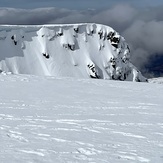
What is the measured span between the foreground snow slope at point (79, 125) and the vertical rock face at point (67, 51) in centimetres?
9536

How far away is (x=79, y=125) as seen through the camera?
26.0ft

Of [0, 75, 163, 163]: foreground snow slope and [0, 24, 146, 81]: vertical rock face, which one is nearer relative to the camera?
[0, 75, 163, 163]: foreground snow slope

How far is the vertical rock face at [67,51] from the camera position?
116 m

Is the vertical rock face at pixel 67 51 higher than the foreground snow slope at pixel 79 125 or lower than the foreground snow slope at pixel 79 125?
lower

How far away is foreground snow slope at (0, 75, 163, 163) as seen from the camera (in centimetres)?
571

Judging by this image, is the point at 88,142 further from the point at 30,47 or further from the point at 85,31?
the point at 85,31

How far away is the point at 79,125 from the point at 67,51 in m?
121

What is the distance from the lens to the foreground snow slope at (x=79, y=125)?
5.71m

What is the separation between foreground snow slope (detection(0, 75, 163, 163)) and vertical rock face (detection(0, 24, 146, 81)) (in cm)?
9536

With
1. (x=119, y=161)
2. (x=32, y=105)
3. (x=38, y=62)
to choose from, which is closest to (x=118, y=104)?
(x=32, y=105)

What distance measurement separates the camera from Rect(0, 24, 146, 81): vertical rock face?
11556 centimetres

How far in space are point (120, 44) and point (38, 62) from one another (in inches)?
1453

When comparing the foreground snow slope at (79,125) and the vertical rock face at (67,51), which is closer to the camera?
the foreground snow slope at (79,125)

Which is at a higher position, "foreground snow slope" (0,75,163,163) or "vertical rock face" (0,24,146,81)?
"foreground snow slope" (0,75,163,163)
